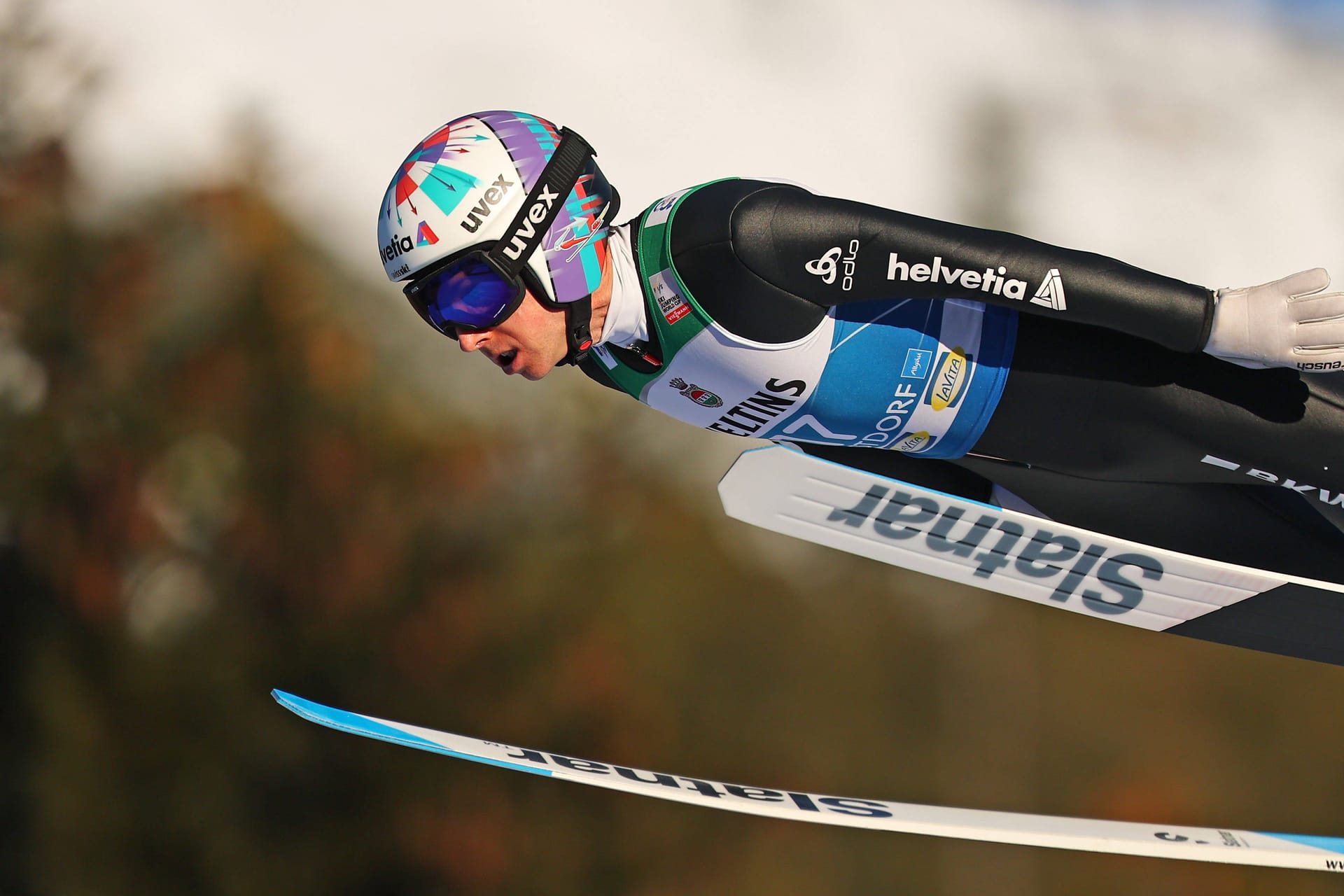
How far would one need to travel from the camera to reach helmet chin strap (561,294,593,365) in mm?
2014

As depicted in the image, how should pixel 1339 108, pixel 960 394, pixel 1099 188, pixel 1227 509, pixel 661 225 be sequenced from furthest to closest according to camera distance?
pixel 1099 188
pixel 1339 108
pixel 1227 509
pixel 960 394
pixel 661 225

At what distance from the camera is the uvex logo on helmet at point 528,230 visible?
1.95 meters

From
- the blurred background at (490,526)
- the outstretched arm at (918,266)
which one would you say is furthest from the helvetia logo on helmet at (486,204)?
the blurred background at (490,526)


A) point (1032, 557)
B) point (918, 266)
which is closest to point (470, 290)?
point (918, 266)

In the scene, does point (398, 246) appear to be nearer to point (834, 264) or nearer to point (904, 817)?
point (834, 264)

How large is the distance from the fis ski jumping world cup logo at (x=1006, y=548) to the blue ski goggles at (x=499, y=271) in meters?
0.90

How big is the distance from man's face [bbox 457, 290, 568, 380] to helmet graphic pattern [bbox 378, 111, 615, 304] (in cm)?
4

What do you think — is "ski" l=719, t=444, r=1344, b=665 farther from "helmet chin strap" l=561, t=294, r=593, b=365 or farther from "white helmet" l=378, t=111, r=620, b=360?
"white helmet" l=378, t=111, r=620, b=360

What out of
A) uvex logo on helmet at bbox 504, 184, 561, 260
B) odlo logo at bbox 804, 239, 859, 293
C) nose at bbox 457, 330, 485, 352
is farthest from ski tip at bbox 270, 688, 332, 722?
odlo logo at bbox 804, 239, 859, 293

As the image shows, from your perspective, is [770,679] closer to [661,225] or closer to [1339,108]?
[1339,108]

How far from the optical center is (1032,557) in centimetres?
247

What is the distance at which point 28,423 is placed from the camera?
874 centimetres

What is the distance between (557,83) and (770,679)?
5041 millimetres

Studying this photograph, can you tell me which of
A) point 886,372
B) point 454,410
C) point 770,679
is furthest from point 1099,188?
point 886,372
